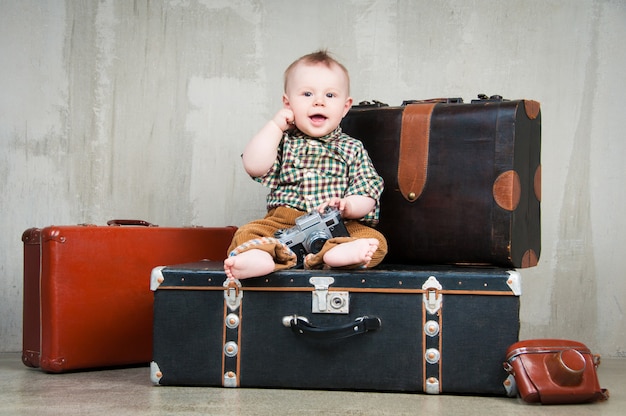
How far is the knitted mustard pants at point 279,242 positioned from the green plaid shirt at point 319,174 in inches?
1.5

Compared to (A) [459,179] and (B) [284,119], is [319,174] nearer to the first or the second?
(B) [284,119]

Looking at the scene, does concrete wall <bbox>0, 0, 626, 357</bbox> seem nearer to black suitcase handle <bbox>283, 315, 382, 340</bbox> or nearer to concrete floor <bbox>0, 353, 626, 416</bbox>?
concrete floor <bbox>0, 353, 626, 416</bbox>

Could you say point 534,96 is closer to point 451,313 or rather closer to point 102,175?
point 451,313

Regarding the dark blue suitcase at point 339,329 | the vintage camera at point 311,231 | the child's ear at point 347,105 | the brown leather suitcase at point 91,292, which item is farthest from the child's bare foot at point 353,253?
the brown leather suitcase at point 91,292

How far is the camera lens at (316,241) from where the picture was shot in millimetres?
2107

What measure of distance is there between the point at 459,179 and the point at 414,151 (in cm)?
17

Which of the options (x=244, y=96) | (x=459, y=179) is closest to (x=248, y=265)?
(x=459, y=179)

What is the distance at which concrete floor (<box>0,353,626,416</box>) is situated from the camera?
5.72 feet

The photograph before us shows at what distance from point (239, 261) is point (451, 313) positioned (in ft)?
1.78

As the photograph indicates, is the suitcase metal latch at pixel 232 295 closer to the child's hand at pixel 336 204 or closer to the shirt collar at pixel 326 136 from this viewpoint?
the child's hand at pixel 336 204

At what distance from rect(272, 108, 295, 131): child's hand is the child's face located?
0.02m

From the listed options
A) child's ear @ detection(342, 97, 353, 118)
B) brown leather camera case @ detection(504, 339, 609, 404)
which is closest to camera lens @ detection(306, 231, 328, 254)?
child's ear @ detection(342, 97, 353, 118)

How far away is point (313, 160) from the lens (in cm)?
229

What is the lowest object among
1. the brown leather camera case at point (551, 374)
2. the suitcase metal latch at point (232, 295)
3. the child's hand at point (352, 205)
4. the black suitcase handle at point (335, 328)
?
the brown leather camera case at point (551, 374)
